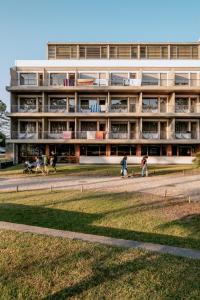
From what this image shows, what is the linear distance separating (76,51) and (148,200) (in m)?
33.0

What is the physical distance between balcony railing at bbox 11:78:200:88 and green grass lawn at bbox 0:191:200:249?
2478 cm

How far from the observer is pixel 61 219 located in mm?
12508

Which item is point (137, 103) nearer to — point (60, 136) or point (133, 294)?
point (60, 136)

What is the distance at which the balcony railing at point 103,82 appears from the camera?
130 ft

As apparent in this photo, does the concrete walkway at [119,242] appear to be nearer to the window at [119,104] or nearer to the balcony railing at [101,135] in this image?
the balcony railing at [101,135]

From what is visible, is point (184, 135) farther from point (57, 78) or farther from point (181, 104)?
point (57, 78)

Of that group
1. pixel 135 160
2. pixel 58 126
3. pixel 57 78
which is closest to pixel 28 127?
pixel 58 126

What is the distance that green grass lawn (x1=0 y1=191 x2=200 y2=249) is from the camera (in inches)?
424

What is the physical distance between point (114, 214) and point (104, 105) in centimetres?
2770

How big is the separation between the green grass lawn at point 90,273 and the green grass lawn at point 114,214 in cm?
297

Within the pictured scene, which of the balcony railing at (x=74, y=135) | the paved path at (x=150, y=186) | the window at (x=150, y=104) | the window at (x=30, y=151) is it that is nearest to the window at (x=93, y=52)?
the window at (x=150, y=104)

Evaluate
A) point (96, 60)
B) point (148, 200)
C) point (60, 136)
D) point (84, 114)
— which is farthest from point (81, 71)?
point (148, 200)

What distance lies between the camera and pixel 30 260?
6.23m

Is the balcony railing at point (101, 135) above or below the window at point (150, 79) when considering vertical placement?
below
